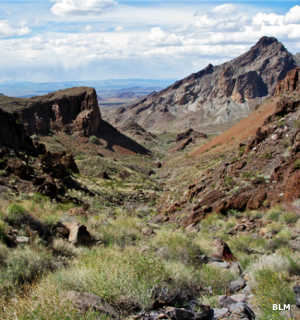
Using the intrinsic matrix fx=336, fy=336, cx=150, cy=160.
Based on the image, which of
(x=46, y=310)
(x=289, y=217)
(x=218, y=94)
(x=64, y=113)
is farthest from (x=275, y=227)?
(x=218, y=94)

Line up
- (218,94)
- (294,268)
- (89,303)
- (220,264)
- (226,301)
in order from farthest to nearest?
(218,94) → (220,264) → (294,268) → (226,301) → (89,303)

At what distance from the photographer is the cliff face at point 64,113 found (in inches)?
2020

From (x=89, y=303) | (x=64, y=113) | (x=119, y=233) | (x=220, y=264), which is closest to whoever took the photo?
(x=89, y=303)

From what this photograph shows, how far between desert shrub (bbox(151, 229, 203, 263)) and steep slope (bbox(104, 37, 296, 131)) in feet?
413

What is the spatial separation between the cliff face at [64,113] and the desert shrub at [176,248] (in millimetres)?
45208

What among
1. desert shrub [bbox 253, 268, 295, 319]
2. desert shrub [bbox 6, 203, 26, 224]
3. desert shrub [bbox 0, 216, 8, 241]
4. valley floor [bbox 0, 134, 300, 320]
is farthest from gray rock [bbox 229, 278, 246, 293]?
desert shrub [bbox 6, 203, 26, 224]

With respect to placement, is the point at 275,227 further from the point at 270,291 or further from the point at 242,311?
the point at 242,311

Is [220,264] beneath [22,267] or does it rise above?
beneath

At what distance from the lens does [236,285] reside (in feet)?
18.3

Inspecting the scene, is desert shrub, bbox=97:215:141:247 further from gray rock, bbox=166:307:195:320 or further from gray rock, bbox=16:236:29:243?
gray rock, bbox=166:307:195:320

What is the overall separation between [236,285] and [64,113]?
53.2 metres

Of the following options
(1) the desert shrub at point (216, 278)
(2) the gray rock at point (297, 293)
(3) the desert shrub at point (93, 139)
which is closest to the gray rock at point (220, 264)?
(1) the desert shrub at point (216, 278)

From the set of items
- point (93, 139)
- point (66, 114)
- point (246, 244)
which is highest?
point (66, 114)

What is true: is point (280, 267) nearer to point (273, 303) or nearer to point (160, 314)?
point (273, 303)
